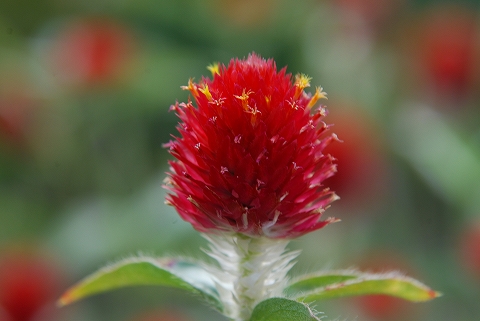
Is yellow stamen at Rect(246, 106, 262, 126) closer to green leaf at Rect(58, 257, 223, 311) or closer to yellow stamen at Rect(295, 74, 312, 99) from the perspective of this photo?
yellow stamen at Rect(295, 74, 312, 99)

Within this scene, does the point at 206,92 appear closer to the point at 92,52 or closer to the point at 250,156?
the point at 250,156

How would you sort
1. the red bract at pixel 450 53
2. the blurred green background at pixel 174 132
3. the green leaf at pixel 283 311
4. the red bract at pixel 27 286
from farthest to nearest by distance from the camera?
1. the red bract at pixel 450 53
2. the blurred green background at pixel 174 132
3. the red bract at pixel 27 286
4. the green leaf at pixel 283 311

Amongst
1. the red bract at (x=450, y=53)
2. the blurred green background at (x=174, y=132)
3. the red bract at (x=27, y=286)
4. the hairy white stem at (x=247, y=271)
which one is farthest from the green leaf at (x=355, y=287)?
the red bract at (x=450, y=53)

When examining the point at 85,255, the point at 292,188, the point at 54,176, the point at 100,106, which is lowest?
the point at 292,188

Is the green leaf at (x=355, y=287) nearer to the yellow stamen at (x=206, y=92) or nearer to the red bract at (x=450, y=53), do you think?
the yellow stamen at (x=206, y=92)

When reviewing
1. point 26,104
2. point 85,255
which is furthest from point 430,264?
point 26,104

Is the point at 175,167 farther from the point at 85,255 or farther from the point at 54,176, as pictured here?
the point at 54,176
